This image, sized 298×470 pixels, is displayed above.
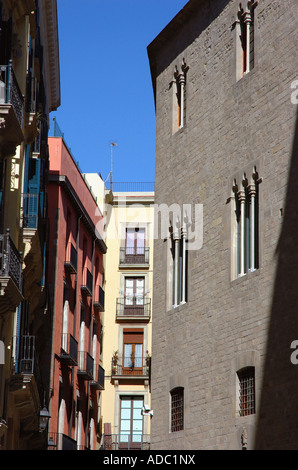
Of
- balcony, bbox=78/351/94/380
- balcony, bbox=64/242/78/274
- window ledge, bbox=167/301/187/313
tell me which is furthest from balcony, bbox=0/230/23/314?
balcony, bbox=78/351/94/380

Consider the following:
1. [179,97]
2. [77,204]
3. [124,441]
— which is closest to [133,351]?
[124,441]

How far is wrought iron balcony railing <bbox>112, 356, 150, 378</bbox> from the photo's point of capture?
143 ft

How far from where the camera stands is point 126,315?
44.5 metres

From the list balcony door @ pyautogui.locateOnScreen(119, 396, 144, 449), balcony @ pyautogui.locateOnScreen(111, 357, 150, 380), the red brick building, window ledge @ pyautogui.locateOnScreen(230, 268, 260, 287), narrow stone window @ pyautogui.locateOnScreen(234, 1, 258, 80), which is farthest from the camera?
balcony @ pyautogui.locateOnScreen(111, 357, 150, 380)

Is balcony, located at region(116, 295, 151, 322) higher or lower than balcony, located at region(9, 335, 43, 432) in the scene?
higher

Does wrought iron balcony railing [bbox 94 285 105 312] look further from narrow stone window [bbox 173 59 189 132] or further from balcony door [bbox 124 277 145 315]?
narrow stone window [bbox 173 59 189 132]

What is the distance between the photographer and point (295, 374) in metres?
16.6

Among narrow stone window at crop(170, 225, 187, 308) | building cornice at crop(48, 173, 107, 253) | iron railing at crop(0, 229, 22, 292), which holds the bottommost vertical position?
iron railing at crop(0, 229, 22, 292)

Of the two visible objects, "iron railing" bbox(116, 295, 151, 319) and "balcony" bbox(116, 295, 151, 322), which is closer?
"balcony" bbox(116, 295, 151, 322)

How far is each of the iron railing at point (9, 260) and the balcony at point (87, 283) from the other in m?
19.0

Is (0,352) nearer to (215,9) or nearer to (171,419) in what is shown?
(171,419)

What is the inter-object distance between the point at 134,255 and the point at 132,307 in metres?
2.70

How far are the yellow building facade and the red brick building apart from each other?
9.30 ft
